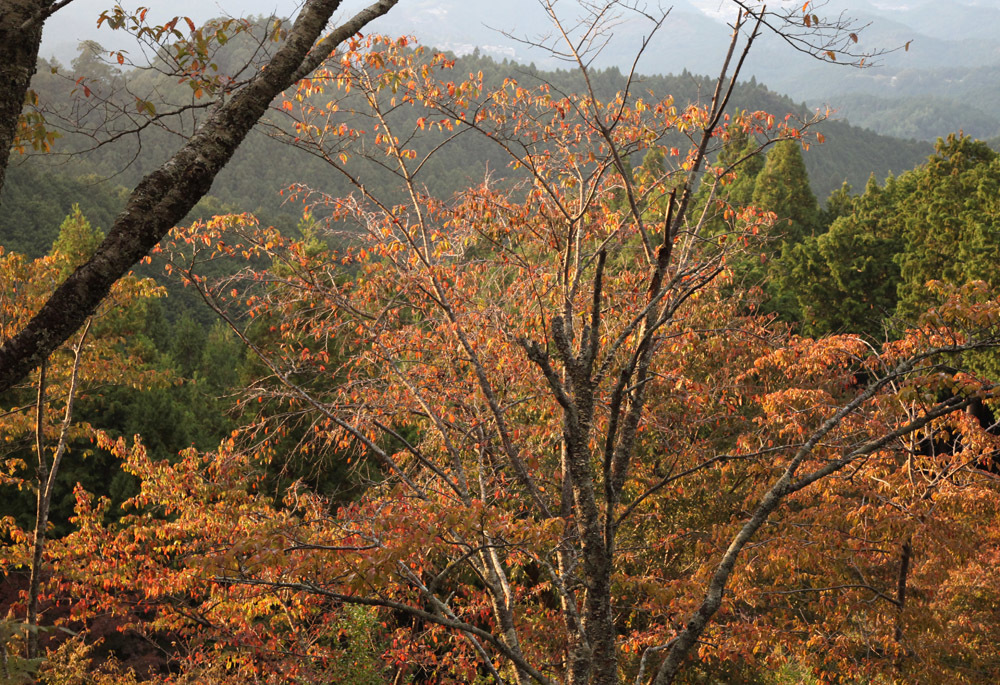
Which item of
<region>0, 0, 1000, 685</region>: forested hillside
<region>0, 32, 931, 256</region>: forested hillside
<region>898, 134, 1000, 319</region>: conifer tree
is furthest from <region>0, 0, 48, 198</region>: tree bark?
<region>898, 134, 1000, 319</region>: conifer tree

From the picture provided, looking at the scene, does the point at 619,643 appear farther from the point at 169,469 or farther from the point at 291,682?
the point at 169,469

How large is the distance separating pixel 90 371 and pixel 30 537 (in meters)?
2.26

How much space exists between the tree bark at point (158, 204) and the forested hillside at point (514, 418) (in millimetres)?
12

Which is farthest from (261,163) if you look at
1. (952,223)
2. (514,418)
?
(514,418)

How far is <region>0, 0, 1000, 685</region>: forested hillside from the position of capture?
12.4ft

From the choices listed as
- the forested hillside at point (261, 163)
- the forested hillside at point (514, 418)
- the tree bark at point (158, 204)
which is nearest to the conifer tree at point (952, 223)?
the forested hillside at point (261, 163)

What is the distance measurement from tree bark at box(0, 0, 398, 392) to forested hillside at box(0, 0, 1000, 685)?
0.04 ft

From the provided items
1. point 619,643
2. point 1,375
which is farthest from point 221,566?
point 619,643

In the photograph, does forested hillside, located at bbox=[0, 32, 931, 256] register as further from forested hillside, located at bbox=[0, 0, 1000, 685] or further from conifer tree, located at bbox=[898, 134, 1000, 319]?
conifer tree, located at bbox=[898, 134, 1000, 319]

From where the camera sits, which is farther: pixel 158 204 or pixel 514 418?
pixel 514 418

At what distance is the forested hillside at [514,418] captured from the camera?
12.4ft

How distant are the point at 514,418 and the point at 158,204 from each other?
713 cm

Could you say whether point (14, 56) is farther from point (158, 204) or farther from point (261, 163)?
point (261, 163)

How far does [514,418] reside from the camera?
888 centimetres
